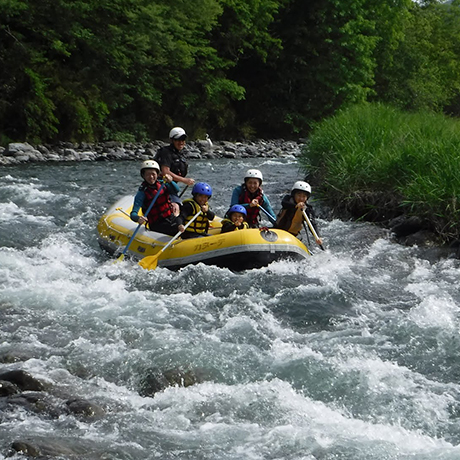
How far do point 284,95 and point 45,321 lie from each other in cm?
2610

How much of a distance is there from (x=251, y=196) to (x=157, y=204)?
1.14 meters

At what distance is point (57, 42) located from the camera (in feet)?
64.2

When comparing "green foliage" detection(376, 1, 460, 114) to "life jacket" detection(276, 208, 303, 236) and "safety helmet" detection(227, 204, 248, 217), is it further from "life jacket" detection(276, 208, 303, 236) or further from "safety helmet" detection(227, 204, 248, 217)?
"safety helmet" detection(227, 204, 248, 217)

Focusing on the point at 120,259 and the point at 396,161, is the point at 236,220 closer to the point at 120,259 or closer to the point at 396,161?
the point at 120,259

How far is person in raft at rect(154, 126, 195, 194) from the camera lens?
910 centimetres

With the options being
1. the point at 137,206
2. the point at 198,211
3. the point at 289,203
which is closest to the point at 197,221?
the point at 198,211

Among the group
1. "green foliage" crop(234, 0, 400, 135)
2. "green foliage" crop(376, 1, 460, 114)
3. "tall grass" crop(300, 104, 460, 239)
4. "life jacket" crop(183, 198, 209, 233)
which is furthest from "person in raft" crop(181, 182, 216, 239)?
"green foliage" crop(376, 1, 460, 114)

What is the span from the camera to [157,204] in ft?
27.6

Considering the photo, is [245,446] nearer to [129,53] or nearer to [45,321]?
[45,321]

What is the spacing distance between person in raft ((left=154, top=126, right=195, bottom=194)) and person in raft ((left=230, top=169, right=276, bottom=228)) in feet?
2.82

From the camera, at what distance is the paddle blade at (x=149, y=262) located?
7539 millimetres

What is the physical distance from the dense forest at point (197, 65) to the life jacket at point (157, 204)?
11.3 metres

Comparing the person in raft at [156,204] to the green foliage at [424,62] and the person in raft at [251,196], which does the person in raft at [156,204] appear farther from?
the green foliage at [424,62]

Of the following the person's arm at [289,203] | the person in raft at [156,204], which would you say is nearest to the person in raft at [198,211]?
the person in raft at [156,204]
